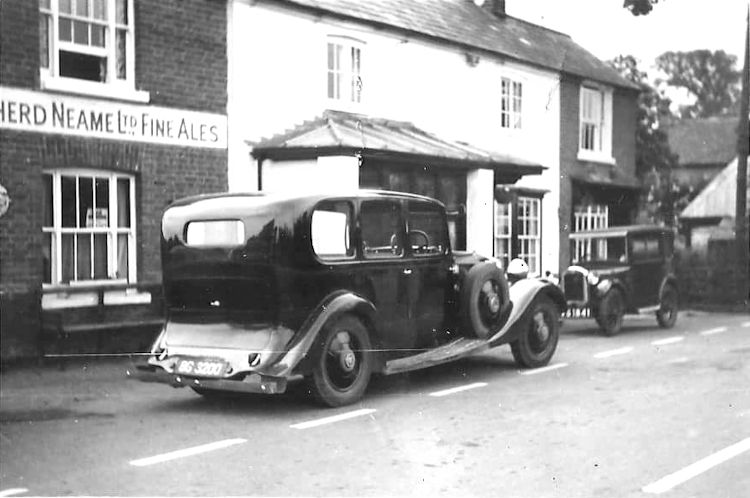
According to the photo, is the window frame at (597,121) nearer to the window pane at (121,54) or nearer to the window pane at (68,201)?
the window pane at (121,54)

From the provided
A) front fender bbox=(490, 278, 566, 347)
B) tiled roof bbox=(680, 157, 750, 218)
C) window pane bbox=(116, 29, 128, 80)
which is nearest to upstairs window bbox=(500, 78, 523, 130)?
front fender bbox=(490, 278, 566, 347)

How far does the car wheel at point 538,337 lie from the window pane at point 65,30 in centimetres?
628

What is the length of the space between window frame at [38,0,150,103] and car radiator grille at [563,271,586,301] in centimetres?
683

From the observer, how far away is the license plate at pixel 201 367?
7280 millimetres

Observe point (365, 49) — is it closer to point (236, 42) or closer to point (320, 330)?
point (236, 42)

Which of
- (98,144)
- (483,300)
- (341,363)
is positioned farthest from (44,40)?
(483,300)

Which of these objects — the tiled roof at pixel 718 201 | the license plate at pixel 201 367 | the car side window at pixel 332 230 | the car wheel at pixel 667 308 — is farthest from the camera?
the tiled roof at pixel 718 201

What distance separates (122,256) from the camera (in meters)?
11.2

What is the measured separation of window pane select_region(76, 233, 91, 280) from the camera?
10.7 meters

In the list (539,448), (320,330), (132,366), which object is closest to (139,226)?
(132,366)

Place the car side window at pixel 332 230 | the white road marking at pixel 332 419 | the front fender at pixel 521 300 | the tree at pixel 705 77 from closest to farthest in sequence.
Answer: the tree at pixel 705 77 < the white road marking at pixel 332 419 < the car side window at pixel 332 230 < the front fender at pixel 521 300

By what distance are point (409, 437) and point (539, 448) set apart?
38.0 inches

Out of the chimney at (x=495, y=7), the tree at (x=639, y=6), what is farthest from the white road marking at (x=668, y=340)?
the tree at (x=639, y=6)

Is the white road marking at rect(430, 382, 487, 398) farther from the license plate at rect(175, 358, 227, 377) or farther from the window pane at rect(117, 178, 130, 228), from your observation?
the window pane at rect(117, 178, 130, 228)
